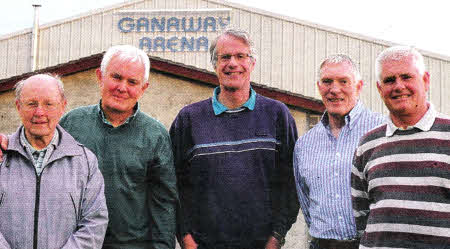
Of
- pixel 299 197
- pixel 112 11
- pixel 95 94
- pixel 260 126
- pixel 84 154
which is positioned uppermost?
pixel 112 11

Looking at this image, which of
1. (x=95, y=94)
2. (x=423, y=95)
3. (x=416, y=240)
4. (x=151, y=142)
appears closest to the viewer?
(x=416, y=240)

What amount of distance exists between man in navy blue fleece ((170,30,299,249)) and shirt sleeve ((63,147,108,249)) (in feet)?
2.57

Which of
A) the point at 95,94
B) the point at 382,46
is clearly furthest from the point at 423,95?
the point at 382,46

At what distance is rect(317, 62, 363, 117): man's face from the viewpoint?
3.63 metres

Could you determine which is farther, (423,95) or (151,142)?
(151,142)

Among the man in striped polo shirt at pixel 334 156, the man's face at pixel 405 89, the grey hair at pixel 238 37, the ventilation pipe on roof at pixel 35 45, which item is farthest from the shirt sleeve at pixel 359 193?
the ventilation pipe on roof at pixel 35 45

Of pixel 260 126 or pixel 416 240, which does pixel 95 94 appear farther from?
pixel 416 240

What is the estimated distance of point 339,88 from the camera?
3.63 meters

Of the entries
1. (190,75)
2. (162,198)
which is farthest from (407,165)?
(190,75)

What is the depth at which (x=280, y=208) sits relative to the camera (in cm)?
382

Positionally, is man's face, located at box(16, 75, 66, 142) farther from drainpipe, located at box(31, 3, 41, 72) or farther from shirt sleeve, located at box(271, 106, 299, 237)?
drainpipe, located at box(31, 3, 41, 72)

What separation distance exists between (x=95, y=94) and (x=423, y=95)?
7617 millimetres

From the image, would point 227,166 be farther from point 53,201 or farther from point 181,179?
point 53,201

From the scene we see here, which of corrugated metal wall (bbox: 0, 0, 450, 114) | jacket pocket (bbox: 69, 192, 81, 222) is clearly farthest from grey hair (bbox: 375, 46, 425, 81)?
corrugated metal wall (bbox: 0, 0, 450, 114)
